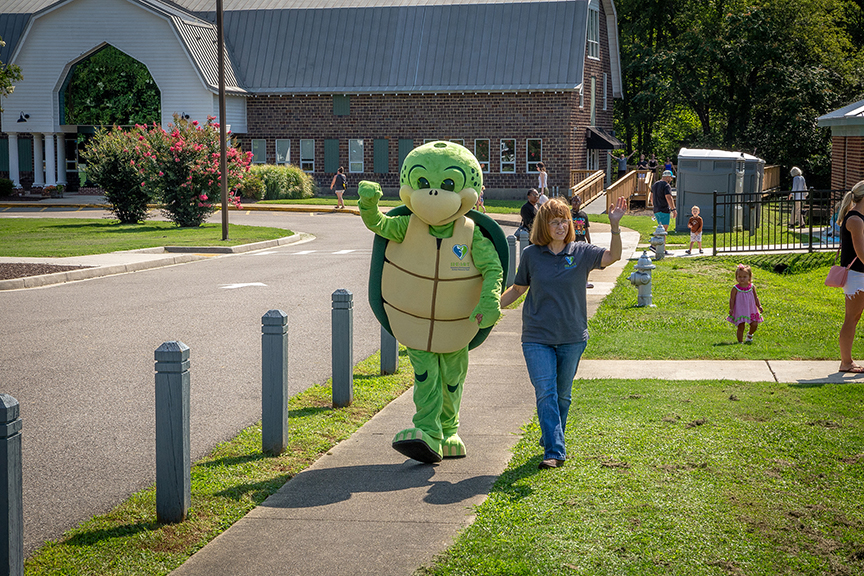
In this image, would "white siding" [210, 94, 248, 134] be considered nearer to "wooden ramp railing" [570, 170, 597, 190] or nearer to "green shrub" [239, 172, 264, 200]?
"green shrub" [239, 172, 264, 200]

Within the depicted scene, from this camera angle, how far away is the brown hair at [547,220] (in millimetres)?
5758

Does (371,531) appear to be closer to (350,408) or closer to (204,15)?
(350,408)

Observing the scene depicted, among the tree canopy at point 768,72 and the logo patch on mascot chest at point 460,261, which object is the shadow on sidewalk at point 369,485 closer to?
the logo patch on mascot chest at point 460,261

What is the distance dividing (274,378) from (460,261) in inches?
57.7

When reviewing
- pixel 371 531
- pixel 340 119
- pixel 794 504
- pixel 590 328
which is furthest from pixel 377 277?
pixel 340 119

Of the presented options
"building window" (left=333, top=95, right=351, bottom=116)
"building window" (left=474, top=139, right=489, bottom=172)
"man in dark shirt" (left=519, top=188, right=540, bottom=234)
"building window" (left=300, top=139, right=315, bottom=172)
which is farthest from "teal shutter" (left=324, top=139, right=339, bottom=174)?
"man in dark shirt" (left=519, top=188, right=540, bottom=234)

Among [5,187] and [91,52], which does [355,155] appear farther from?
[5,187]

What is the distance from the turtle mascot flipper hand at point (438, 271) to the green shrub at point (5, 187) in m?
41.1

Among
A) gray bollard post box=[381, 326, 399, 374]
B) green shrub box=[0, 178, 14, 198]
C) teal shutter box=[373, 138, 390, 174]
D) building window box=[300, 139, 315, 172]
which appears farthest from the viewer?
building window box=[300, 139, 315, 172]

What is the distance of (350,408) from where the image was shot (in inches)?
297

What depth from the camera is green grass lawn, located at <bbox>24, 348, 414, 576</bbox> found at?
4.50m

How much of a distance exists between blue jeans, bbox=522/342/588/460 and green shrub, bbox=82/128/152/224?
22.7 m

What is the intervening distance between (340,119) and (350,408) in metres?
36.9

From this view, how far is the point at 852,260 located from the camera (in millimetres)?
8195
